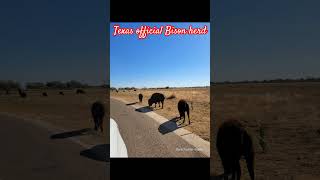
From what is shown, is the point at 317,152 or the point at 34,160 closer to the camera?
the point at 34,160

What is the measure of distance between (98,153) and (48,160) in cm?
163

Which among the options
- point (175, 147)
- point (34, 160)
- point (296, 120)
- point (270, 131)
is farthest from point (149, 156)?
point (296, 120)

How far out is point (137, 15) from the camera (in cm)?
1027

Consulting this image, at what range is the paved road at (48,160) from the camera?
10.4 meters

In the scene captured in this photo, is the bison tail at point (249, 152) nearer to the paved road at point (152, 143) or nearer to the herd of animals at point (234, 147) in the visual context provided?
the herd of animals at point (234, 147)

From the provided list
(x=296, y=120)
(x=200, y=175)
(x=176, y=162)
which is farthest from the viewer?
(x=296, y=120)

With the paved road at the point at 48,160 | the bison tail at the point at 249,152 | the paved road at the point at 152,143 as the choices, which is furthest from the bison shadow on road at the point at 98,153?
the bison tail at the point at 249,152

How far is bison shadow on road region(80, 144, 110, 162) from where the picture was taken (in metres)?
12.3

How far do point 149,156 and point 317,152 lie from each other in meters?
5.88

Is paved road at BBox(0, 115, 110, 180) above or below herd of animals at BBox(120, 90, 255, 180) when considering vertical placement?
below

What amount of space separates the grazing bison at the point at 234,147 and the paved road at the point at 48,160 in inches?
118

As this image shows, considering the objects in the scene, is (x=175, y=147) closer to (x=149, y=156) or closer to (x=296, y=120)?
(x=149, y=156)

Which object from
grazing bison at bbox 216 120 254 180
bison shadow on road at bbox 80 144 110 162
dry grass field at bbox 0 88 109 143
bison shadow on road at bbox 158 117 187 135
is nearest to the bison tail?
grazing bison at bbox 216 120 254 180

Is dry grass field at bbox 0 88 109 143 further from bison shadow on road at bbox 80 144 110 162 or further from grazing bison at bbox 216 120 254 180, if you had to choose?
grazing bison at bbox 216 120 254 180
